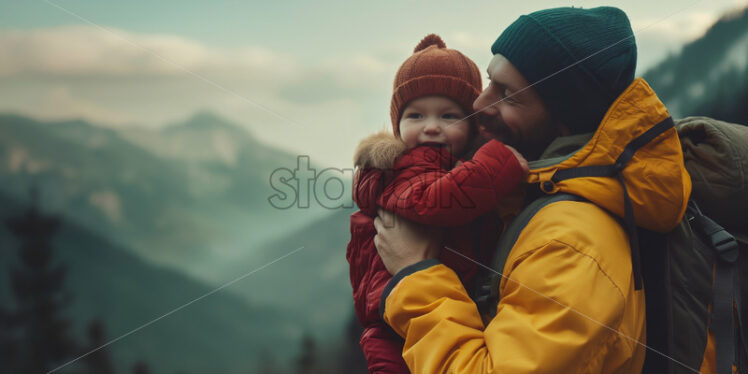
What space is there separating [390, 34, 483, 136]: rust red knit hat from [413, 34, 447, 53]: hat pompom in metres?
0.13

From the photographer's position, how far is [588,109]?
1191mm

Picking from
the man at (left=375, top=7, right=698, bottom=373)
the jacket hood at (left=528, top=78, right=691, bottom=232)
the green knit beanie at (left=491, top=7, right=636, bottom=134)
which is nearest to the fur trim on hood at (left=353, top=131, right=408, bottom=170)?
the man at (left=375, top=7, right=698, bottom=373)

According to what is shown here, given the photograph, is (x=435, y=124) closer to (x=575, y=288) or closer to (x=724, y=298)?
(x=575, y=288)

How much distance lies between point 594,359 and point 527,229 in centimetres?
32

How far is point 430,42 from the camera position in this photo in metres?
2.06

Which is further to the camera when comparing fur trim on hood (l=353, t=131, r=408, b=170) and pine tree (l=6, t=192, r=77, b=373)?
fur trim on hood (l=353, t=131, r=408, b=170)

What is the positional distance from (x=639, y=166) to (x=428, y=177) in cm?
60

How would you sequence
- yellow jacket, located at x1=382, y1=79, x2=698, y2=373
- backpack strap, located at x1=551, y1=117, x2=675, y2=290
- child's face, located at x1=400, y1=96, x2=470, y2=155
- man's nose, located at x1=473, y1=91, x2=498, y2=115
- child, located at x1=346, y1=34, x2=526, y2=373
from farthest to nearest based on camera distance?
child's face, located at x1=400, y1=96, x2=470, y2=155 < man's nose, located at x1=473, y1=91, x2=498, y2=115 < child, located at x1=346, y1=34, x2=526, y2=373 < backpack strap, located at x1=551, y1=117, x2=675, y2=290 < yellow jacket, located at x1=382, y1=79, x2=698, y2=373

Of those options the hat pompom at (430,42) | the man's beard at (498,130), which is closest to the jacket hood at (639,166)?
the man's beard at (498,130)

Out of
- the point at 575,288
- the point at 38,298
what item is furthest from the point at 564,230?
the point at 38,298

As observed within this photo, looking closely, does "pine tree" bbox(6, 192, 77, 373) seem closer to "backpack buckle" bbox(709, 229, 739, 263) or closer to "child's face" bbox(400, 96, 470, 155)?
"child's face" bbox(400, 96, 470, 155)

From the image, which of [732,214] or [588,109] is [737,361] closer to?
[732,214]

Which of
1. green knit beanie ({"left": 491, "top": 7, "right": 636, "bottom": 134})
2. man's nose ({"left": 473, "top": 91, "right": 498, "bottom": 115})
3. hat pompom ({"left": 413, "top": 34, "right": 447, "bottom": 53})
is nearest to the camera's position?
green knit beanie ({"left": 491, "top": 7, "right": 636, "bottom": 134})

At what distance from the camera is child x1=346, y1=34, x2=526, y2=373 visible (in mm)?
1258
